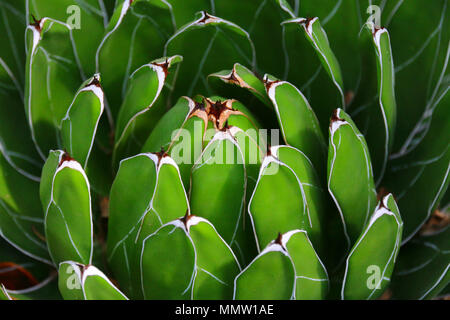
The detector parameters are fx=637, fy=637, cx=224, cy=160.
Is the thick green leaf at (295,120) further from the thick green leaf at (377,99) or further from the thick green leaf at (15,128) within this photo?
the thick green leaf at (15,128)

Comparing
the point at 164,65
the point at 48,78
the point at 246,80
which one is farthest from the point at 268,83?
the point at 48,78

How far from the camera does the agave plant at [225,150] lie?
826 millimetres

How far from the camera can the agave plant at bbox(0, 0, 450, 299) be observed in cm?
83

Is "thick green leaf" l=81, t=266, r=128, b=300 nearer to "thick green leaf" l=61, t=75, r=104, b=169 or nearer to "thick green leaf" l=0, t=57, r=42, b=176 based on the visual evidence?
"thick green leaf" l=61, t=75, r=104, b=169

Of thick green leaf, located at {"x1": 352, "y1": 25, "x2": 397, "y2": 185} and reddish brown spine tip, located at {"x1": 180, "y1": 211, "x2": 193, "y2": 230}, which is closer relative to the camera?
reddish brown spine tip, located at {"x1": 180, "y1": 211, "x2": 193, "y2": 230}

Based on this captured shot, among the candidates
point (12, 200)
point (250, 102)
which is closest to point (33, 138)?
point (12, 200)

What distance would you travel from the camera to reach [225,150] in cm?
84

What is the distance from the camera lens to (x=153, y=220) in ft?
2.74

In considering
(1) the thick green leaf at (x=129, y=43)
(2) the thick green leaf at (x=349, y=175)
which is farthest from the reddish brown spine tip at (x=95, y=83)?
(2) the thick green leaf at (x=349, y=175)

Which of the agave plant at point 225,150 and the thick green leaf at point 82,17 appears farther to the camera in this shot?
the thick green leaf at point 82,17

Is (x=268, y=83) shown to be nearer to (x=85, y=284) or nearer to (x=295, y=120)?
(x=295, y=120)

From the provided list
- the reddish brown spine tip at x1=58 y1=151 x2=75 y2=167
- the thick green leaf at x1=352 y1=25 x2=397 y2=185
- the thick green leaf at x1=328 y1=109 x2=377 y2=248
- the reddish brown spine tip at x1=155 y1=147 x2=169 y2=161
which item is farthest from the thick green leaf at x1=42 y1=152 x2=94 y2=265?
the thick green leaf at x1=352 y1=25 x2=397 y2=185

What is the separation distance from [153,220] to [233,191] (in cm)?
11
